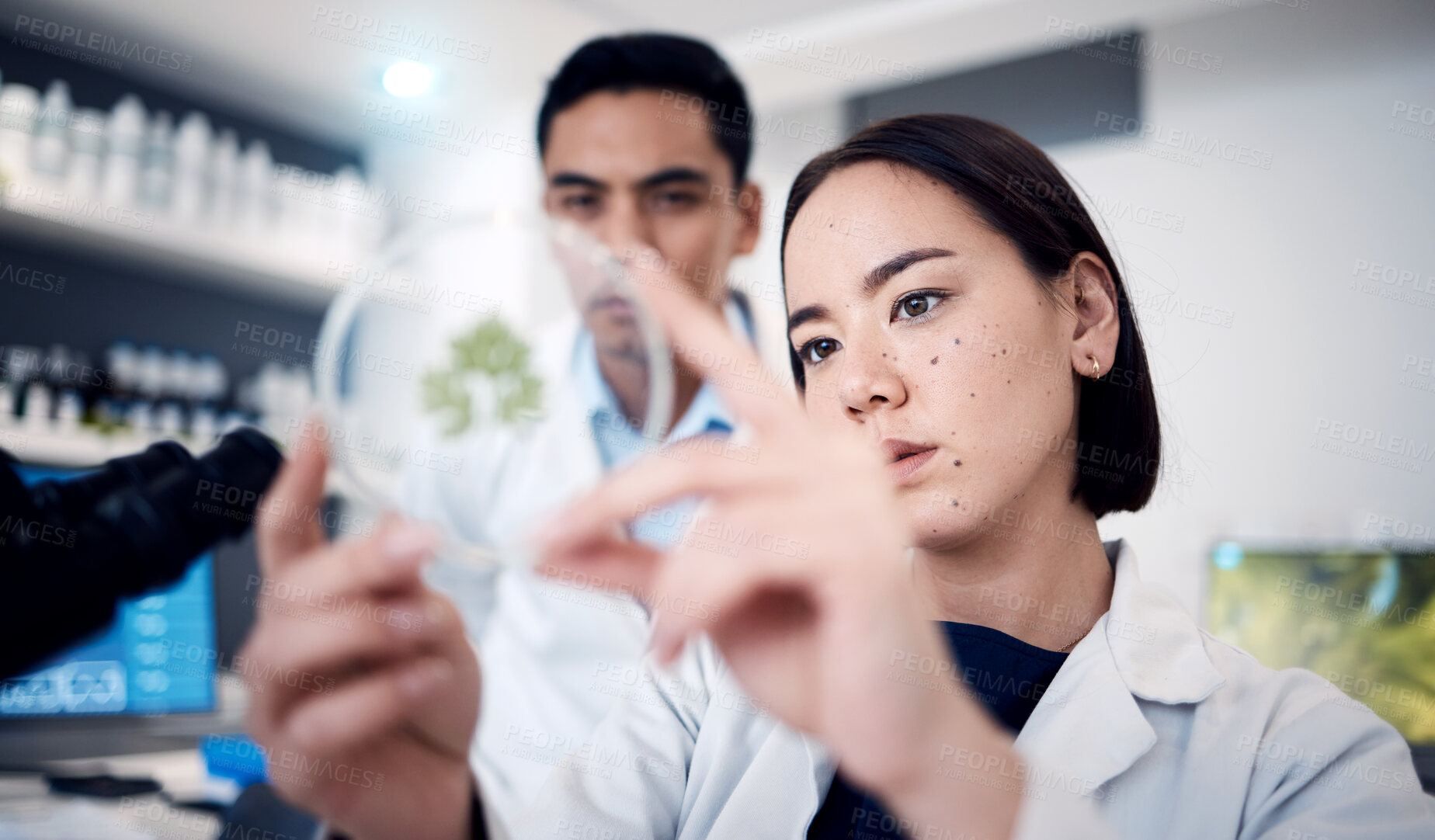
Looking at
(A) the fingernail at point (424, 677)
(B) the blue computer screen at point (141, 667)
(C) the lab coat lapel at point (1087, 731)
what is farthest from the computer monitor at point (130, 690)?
(C) the lab coat lapel at point (1087, 731)

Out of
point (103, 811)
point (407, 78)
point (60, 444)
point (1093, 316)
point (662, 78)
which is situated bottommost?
point (103, 811)

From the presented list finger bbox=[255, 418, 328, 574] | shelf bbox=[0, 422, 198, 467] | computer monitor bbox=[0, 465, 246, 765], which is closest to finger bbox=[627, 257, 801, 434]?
finger bbox=[255, 418, 328, 574]

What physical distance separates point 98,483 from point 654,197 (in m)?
A: 1.14

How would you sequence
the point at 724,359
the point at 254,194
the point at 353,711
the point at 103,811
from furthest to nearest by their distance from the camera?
the point at 254,194 → the point at 103,811 → the point at 353,711 → the point at 724,359

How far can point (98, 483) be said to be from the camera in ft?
1.77

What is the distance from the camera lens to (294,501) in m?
0.55

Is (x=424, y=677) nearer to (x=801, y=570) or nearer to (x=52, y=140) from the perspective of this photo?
(x=801, y=570)

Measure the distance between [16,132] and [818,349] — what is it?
1.74m

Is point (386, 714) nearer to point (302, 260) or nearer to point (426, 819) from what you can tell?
point (426, 819)

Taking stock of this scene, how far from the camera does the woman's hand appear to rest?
0.47 m

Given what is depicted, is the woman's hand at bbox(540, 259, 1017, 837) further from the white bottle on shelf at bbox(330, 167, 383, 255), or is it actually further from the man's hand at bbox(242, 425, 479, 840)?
the white bottle on shelf at bbox(330, 167, 383, 255)

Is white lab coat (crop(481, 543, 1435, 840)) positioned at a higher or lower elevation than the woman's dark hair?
lower

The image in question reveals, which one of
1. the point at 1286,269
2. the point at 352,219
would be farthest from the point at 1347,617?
the point at 352,219

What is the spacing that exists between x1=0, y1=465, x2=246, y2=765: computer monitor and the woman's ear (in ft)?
4.23
